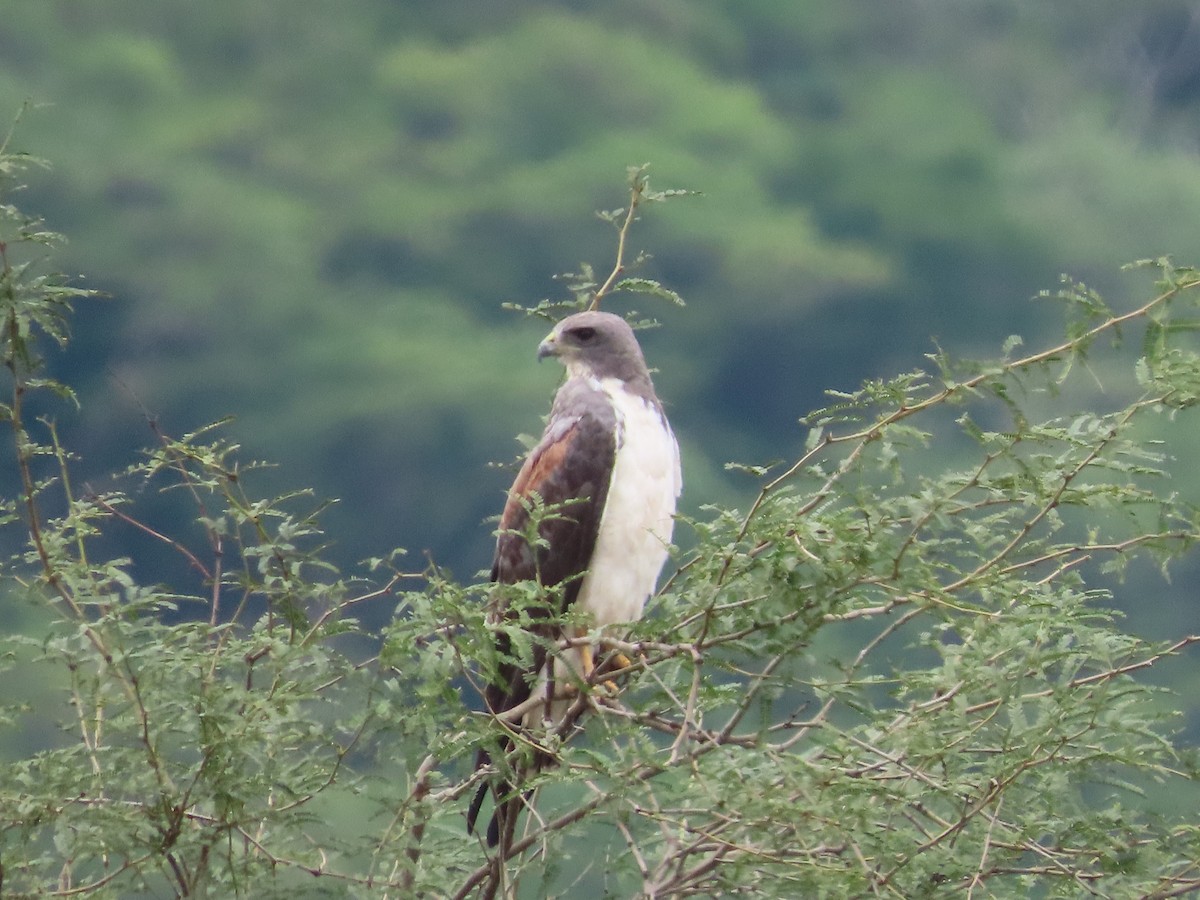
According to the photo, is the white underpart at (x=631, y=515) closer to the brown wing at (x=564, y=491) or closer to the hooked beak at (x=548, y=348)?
the brown wing at (x=564, y=491)

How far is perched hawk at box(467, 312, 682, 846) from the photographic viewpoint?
3314mm

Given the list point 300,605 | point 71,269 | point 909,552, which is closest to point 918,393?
point 909,552

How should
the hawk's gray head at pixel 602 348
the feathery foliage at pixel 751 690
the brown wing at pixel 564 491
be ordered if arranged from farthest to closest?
the hawk's gray head at pixel 602 348 < the brown wing at pixel 564 491 < the feathery foliage at pixel 751 690

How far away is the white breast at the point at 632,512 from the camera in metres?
3.36

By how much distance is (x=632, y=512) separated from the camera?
133 inches

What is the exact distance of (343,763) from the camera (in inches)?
101

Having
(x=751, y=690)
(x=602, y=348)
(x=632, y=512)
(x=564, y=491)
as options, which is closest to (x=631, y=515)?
(x=632, y=512)

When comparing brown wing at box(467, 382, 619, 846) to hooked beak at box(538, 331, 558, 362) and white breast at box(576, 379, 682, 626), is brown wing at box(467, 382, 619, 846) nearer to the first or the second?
white breast at box(576, 379, 682, 626)

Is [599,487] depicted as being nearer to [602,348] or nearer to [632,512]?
[632,512]

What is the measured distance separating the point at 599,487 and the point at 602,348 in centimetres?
36

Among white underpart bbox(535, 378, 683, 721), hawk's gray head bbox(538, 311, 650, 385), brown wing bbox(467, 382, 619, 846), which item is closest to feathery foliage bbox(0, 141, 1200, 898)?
brown wing bbox(467, 382, 619, 846)

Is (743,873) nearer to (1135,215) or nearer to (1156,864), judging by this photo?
(1156,864)

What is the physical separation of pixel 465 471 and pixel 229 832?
535 centimetres

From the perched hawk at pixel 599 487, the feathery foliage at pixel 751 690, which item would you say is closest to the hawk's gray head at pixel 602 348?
the perched hawk at pixel 599 487
